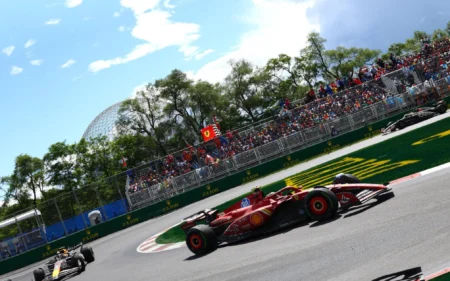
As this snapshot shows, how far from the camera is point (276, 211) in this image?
994 centimetres

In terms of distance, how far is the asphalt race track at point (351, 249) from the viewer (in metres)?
5.97

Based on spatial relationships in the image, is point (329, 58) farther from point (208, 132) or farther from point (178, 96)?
point (208, 132)

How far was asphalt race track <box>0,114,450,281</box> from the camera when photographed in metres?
5.97

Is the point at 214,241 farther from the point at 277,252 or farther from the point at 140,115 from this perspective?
the point at 140,115

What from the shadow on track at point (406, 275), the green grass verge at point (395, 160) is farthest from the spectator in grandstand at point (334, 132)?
the shadow on track at point (406, 275)

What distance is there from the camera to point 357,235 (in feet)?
24.5

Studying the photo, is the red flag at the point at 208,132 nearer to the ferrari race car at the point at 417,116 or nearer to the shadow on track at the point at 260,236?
the ferrari race car at the point at 417,116

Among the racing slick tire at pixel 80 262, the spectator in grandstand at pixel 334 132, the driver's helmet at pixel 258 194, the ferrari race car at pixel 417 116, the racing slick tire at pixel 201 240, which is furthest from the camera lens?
the spectator in grandstand at pixel 334 132

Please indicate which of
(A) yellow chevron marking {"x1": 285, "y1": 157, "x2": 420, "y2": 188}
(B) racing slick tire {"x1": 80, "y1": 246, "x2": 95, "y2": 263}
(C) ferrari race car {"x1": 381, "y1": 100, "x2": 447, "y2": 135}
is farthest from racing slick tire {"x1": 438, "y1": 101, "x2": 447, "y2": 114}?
(B) racing slick tire {"x1": 80, "y1": 246, "x2": 95, "y2": 263}

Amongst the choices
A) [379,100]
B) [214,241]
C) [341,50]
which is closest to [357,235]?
[214,241]

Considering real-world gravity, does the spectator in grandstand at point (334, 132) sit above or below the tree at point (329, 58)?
below

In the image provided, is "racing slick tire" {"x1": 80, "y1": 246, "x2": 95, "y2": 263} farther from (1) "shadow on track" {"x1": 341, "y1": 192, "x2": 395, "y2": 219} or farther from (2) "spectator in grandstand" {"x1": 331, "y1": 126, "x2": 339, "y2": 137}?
(2) "spectator in grandstand" {"x1": 331, "y1": 126, "x2": 339, "y2": 137}

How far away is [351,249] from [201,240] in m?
4.33

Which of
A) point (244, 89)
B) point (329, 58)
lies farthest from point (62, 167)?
point (329, 58)
